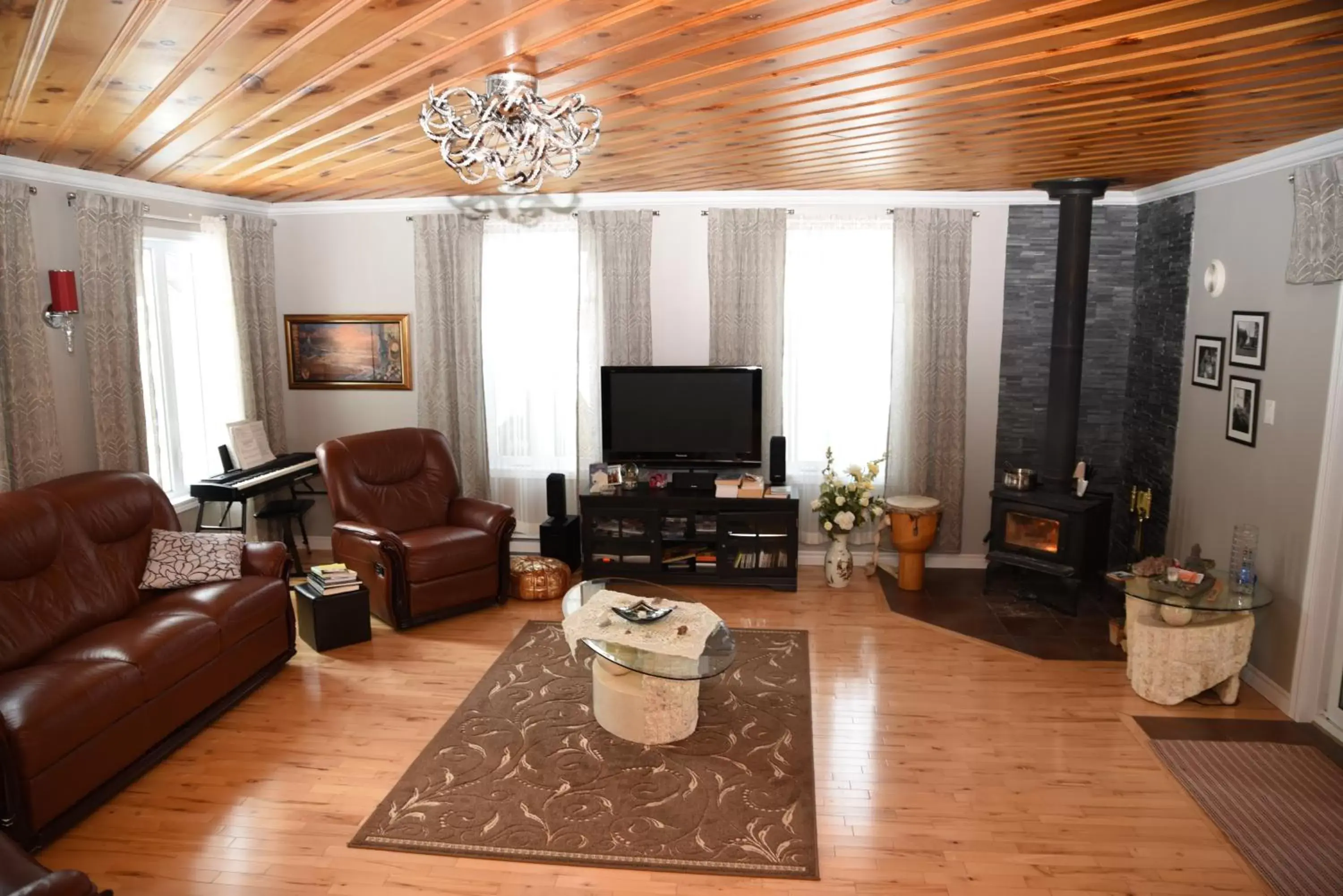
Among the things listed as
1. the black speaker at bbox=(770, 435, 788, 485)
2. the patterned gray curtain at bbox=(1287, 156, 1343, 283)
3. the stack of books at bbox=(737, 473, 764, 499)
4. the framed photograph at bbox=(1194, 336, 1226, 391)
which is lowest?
the stack of books at bbox=(737, 473, 764, 499)

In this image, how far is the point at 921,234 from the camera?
6137mm

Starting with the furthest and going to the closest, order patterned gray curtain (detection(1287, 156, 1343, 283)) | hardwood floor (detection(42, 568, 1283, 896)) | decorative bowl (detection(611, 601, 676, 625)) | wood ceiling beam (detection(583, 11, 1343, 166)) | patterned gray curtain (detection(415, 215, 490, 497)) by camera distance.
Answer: patterned gray curtain (detection(415, 215, 490, 497))
decorative bowl (detection(611, 601, 676, 625))
patterned gray curtain (detection(1287, 156, 1343, 283))
hardwood floor (detection(42, 568, 1283, 896))
wood ceiling beam (detection(583, 11, 1343, 166))

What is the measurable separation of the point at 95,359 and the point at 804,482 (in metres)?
4.44

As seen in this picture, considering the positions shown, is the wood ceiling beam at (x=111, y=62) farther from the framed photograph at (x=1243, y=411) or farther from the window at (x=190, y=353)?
the framed photograph at (x=1243, y=411)

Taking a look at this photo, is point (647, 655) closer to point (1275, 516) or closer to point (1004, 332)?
point (1275, 516)

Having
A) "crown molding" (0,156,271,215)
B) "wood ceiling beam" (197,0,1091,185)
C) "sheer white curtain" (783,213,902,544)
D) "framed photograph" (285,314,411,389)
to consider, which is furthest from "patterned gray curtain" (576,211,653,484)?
"crown molding" (0,156,271,215)

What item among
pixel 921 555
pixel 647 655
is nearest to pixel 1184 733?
pixel 921 555

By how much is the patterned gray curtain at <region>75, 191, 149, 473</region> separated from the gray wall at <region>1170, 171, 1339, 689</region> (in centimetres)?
586

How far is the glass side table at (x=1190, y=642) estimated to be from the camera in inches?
171

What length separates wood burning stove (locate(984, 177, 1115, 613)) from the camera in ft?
17.7

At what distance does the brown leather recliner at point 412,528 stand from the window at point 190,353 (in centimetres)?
100

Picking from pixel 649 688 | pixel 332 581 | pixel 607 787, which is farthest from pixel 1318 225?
pixel 332 581

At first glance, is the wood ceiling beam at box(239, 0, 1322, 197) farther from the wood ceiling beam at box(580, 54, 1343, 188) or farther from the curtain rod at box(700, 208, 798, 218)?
the curtain rod at box(700, 208, 798, 218)

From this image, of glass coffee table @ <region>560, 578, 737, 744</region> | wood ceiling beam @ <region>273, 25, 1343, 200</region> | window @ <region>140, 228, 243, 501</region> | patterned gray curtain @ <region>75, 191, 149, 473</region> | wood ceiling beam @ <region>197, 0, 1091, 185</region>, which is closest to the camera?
wood ceiling beam @ <region>197, 0, 1091, 185</region>
